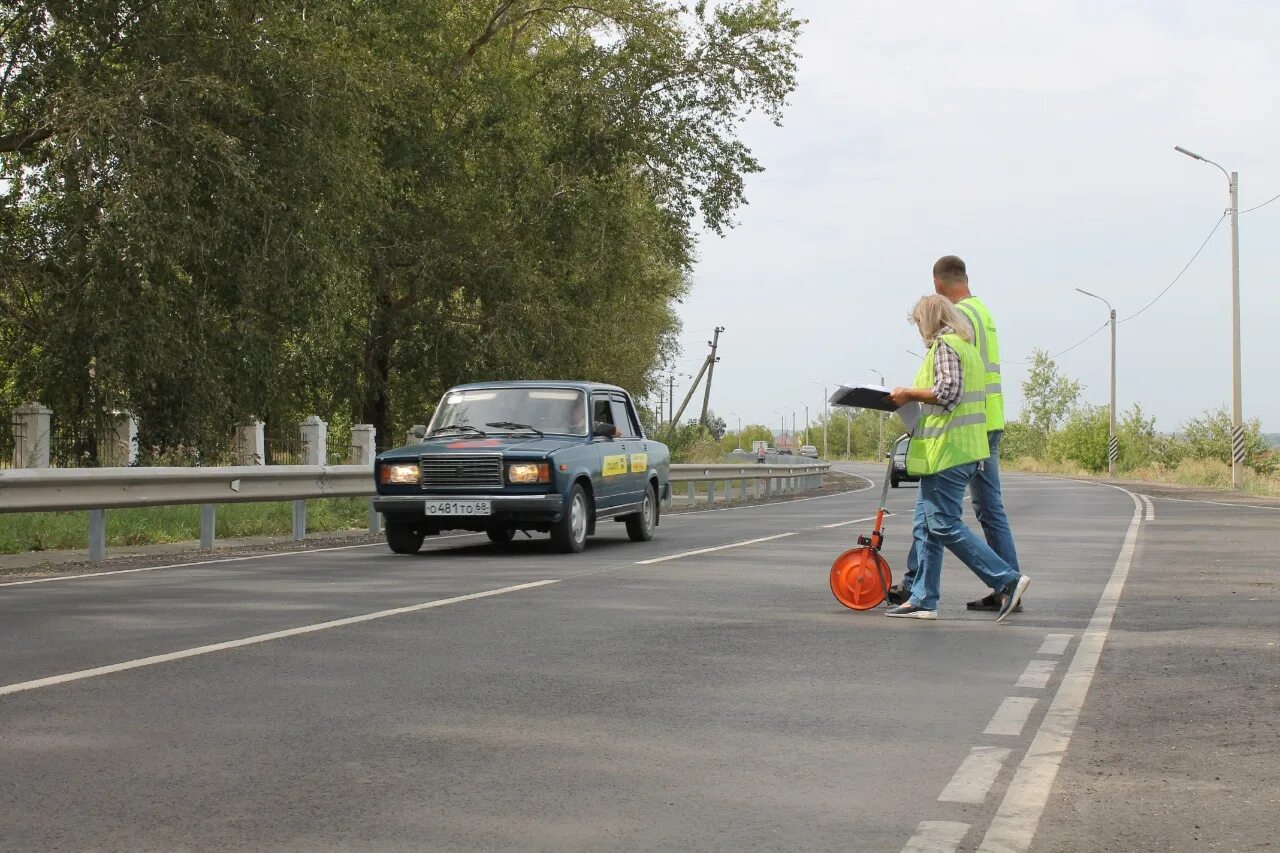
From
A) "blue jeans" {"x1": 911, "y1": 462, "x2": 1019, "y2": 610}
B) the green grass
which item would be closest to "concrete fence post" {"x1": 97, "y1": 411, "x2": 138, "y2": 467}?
the green grass

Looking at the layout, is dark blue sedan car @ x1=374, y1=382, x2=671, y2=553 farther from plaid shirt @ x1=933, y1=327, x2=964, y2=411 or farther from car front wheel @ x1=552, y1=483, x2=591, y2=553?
plaid shirt @ x1=933, y1=327, x2=964, y2=411

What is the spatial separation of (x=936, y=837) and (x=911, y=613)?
17.5ft

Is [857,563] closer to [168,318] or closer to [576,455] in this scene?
[576,455]

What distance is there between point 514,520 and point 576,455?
0.99 m

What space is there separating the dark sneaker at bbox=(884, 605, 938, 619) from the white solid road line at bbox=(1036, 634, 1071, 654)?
2.63 ft

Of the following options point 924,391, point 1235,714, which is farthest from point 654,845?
point 924,391

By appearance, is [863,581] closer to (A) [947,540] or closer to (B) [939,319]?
(A) [947,540]

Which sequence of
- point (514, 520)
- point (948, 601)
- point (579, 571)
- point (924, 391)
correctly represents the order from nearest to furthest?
1. point (924, 391)
2. point (948, 601)
3. point (579, 571)
4. point (514, 520)

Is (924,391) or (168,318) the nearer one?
(924,391)

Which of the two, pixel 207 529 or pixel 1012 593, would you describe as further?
pixel 207 529

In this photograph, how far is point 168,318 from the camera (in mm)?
22750

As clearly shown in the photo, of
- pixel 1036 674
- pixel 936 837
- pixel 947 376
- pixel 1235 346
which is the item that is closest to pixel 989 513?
pixel 947 376

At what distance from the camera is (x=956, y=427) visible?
9.38 metres

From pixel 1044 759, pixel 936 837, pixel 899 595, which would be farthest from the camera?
pixel 899 595
